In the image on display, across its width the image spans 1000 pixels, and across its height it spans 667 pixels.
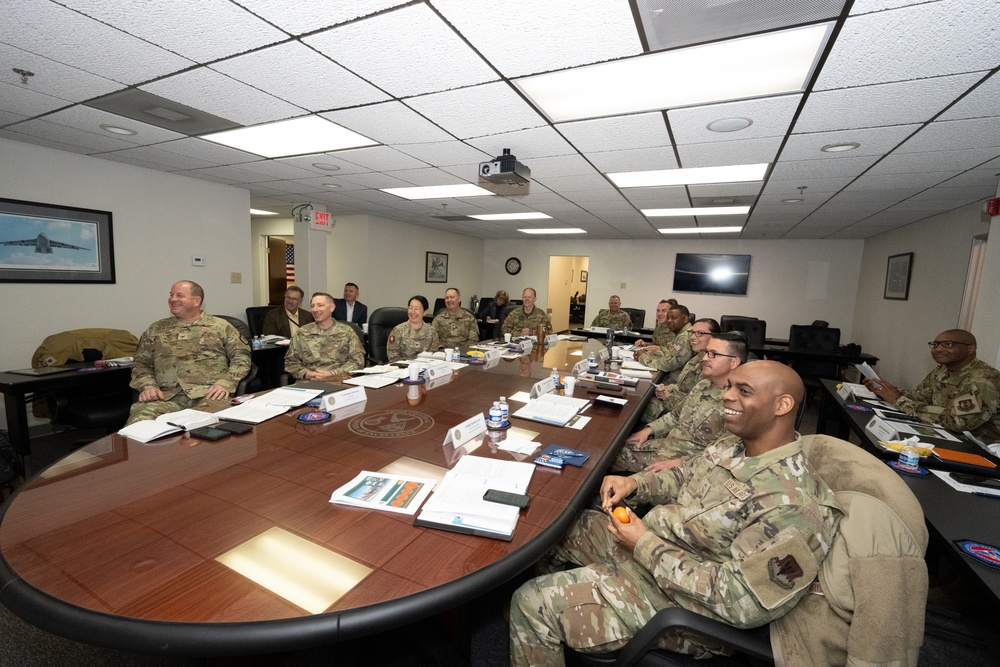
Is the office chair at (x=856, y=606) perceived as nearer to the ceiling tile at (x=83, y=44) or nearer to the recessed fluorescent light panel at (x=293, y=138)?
the ceiling tile at (x=83, y=44)

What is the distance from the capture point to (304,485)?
1.38 meters

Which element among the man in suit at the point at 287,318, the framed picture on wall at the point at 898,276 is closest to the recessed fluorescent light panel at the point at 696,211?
the framed picture on wall at the point at 898,276

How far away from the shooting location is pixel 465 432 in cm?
177

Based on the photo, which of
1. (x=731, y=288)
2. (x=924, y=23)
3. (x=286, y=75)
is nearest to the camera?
(x=924, y=23)

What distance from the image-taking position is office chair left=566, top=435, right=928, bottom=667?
93cm

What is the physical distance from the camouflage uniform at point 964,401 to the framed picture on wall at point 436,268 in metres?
7.44

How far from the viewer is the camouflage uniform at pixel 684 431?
226 cm

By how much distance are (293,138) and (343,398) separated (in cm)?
222

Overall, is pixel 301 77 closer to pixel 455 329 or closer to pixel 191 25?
pixel 191 25

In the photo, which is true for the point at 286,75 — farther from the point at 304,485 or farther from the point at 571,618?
the point at 571,618

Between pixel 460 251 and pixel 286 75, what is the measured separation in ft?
25.2

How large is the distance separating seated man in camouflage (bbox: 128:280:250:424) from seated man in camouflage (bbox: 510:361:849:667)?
7.94 ft

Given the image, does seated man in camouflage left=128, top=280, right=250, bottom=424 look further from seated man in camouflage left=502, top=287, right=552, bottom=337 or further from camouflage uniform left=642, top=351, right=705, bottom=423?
seated man in camouflage left=502, top=287, right=552, bottom=337

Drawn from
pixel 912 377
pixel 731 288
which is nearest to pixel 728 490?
pixel 912 377
